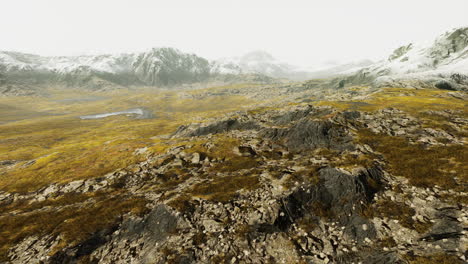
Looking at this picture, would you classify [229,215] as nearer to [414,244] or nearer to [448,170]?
[414,244]

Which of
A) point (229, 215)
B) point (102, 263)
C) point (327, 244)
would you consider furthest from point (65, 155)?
point (327, 244)

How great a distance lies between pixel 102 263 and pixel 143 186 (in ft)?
42.2

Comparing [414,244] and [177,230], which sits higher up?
[414,244]

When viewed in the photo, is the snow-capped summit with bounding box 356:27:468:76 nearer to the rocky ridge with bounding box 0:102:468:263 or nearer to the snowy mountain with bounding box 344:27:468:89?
the snowy mountain with bounding box 344:27:468:89

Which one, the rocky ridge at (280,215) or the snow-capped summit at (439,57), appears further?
the snow-capped summit at (439,57)

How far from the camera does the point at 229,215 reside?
18094 millimetres

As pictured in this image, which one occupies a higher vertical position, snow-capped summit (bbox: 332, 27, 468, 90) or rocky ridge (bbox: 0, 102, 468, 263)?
snow-capped summit (bbox: 332, 27, 468, 90)

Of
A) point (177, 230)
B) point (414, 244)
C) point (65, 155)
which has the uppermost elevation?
point (414, 244)

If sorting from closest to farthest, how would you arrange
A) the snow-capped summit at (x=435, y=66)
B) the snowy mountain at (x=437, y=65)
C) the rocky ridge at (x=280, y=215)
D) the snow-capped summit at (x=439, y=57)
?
the rocky ridge at (x=280, y=215)
the snow-capped summit at (x=435, y=66)
the snowy mountain at (x=437, y=65)
the snow-capped summit at (x=439, y=57)

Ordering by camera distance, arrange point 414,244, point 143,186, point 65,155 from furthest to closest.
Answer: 1. point 65,155
2. point 143,186
3. point 414,244

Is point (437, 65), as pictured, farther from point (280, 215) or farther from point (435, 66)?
point (280, 215)

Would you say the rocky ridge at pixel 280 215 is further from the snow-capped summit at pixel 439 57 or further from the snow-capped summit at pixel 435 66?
the snow-capped summit at pixel 439 57

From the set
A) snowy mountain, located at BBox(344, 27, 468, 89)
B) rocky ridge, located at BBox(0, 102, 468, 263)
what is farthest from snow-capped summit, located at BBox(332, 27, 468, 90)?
rocky ridge, located at BBox(0, 102, 468, 263)

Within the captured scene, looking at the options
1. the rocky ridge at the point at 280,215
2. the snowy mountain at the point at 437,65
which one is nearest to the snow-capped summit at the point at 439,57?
the snowy mountain at the point at 437,65
